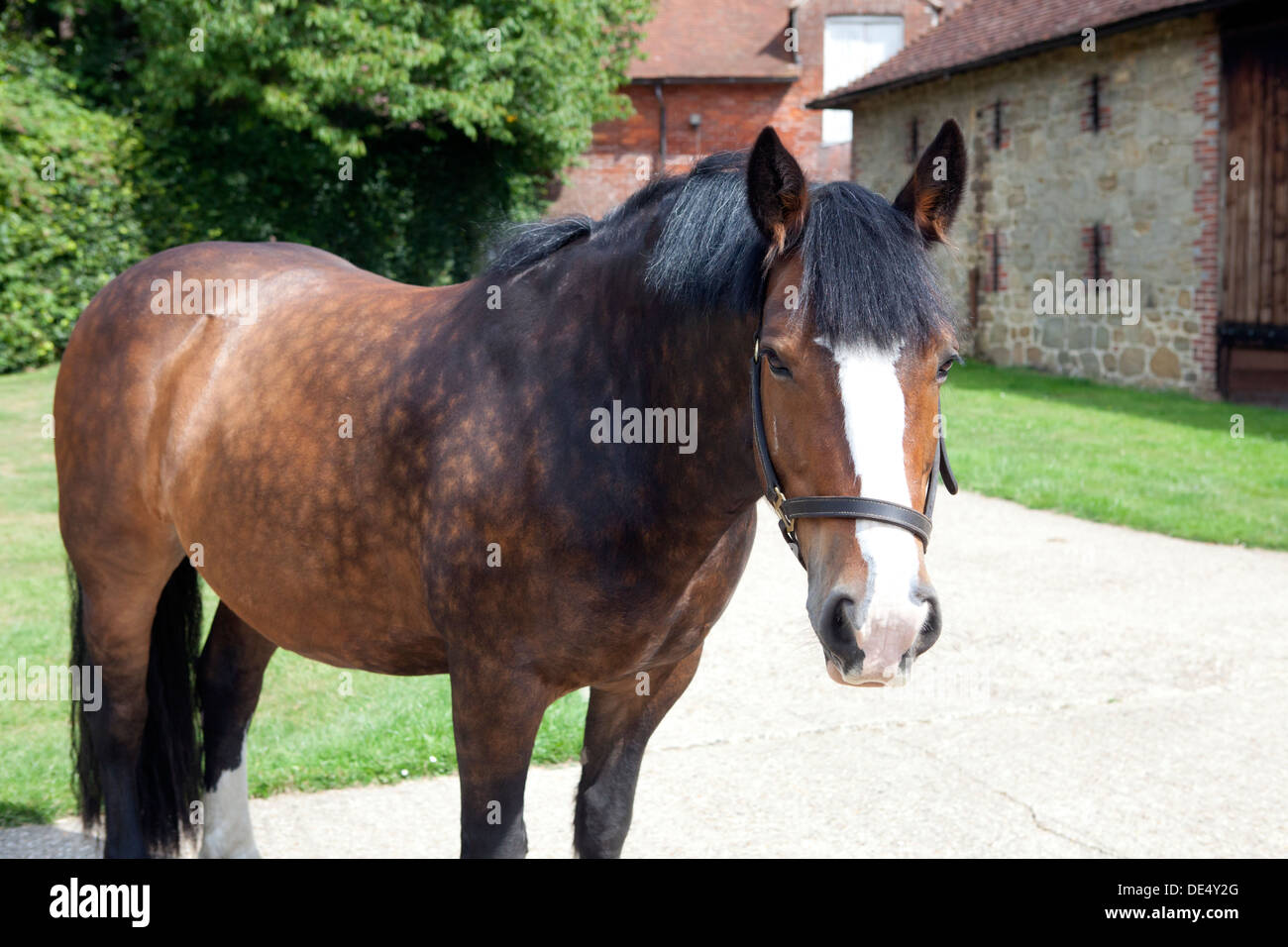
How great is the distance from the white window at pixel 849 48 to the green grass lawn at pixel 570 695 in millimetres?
11598

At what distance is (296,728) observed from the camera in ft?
16.1

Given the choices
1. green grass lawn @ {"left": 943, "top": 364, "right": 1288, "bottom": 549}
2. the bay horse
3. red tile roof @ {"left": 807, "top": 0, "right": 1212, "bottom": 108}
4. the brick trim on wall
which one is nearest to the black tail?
the bay horse

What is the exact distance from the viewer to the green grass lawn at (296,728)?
167 inches

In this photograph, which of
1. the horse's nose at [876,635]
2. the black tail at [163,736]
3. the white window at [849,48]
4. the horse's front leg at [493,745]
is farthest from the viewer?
the white window at [849,48]

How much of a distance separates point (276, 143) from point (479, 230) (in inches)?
677

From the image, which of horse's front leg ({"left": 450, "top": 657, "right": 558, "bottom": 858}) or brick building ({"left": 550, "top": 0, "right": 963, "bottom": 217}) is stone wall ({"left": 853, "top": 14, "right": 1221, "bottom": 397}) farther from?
horse's front leg ({"left": 450, "top": 657, "right": 558, "bottom": 858})

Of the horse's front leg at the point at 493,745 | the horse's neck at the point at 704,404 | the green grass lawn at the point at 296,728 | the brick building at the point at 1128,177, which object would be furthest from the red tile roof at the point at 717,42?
the horse's front leg at the point at 493,745

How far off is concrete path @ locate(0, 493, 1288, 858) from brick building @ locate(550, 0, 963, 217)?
21180 mm

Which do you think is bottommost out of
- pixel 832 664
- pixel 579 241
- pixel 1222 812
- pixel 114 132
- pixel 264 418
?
pixel 1222 812

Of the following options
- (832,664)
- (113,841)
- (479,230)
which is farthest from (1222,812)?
(113,841)

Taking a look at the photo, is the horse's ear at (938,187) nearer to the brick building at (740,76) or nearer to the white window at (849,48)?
the brick building at (740,76)

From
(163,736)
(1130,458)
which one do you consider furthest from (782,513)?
(1130,458)

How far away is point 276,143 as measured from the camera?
18.8 metres
